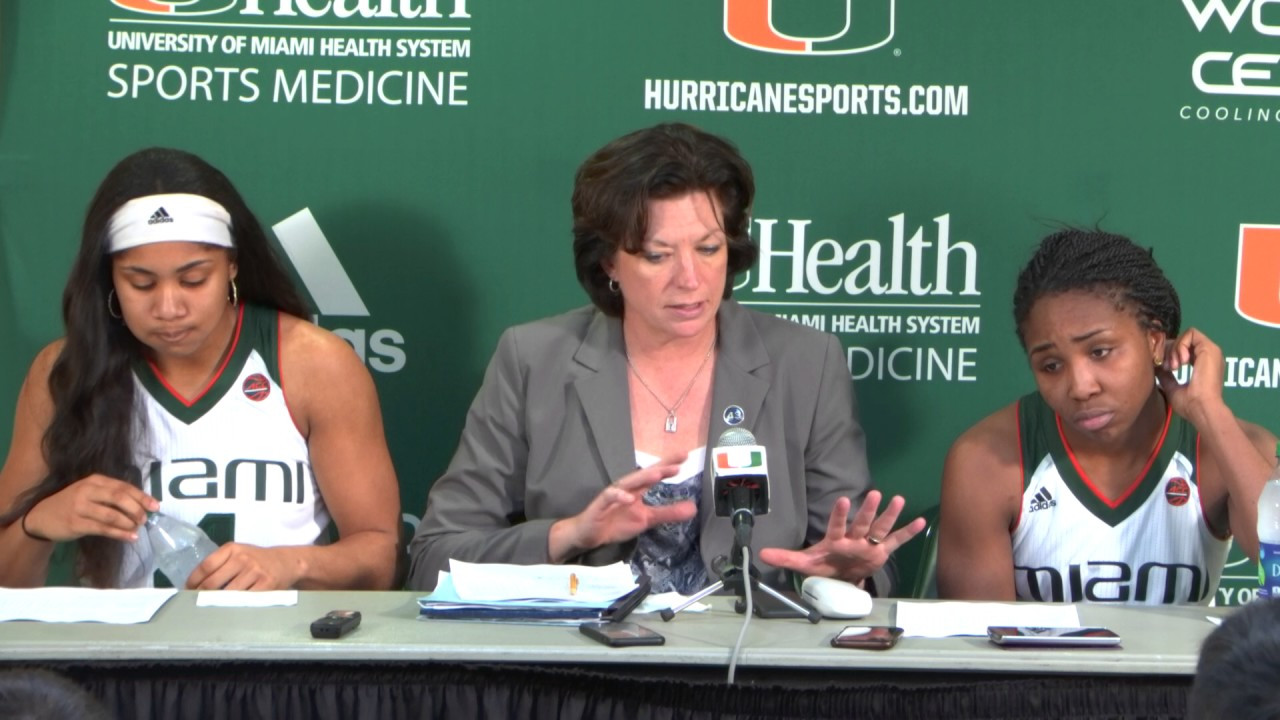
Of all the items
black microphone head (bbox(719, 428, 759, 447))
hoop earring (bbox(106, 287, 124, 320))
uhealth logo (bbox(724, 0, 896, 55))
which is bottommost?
black microphone head (bbox(719, 428, 759, 447))

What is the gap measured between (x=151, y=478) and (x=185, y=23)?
105cm

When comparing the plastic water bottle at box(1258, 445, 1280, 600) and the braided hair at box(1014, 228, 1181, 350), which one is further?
the braided hair at box(1014, 228, 1181, 350)

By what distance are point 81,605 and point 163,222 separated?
86 centimetres

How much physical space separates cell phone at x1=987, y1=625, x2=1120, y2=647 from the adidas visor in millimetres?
1621

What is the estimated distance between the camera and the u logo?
3.21 m

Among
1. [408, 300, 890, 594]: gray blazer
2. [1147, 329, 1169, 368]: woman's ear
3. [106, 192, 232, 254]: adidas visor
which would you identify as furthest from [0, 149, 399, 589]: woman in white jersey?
[1147, 329, 1169, 368]: woman's ear

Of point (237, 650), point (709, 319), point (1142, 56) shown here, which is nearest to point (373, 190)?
point (709, 319)

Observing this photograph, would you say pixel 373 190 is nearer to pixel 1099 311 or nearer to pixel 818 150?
pixel 818 150

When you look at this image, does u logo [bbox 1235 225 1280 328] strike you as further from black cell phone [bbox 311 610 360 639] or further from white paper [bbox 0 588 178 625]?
white paper [bbox 0 588 178 625]

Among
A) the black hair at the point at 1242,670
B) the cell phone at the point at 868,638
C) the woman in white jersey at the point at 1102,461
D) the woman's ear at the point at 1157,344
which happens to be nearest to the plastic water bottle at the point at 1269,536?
the woman in white jersey at the point at 1102,461

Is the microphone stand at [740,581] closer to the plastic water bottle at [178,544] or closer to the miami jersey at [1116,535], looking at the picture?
the miami jersey at [1116,535]

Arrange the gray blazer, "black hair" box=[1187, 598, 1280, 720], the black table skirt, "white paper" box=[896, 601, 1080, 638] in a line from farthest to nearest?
1. the gray blazer
2. "white paper" box=[896, 601, 1080, 638]
3. the black table skirt
4. "black hair" box=[1187, 598, 1280, 720]

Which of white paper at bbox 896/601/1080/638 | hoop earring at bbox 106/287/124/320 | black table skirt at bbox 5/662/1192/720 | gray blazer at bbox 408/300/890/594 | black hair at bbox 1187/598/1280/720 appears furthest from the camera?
hoop earring at bbox 106/287/124/320

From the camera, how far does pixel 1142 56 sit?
319cm
